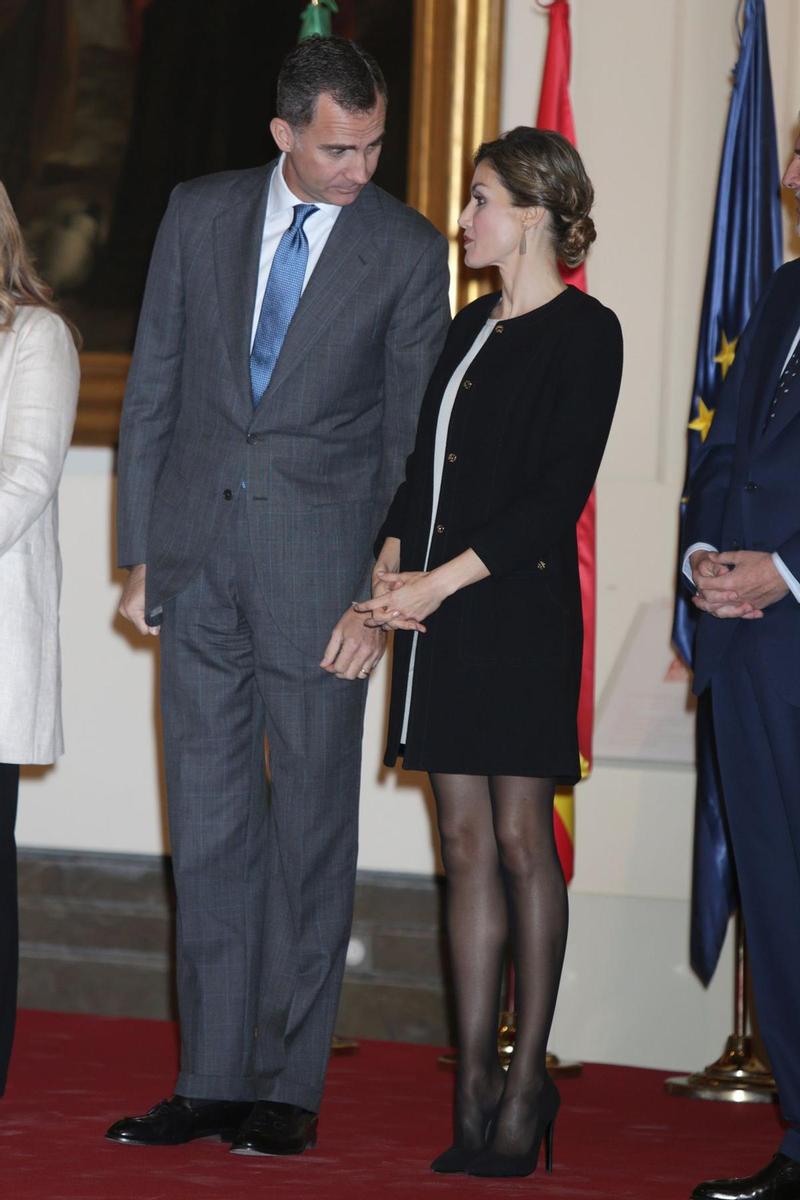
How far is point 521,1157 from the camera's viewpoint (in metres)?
2.94

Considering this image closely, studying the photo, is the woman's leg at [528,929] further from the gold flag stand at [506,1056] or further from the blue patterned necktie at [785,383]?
the gold flag stand at [506,1056]

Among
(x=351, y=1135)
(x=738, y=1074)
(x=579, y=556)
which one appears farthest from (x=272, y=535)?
(x=738, y=1074)

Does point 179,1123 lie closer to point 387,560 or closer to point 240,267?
point 387,560

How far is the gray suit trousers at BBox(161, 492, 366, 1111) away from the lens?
126 inches

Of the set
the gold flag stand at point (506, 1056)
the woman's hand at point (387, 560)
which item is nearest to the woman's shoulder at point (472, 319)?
the woman's hand at point (387, 560)

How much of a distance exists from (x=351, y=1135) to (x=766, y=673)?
1332 mm

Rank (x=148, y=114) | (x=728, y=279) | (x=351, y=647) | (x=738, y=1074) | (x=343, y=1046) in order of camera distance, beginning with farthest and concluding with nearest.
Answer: (x=148, y=114) < (x=343, y=1046) < (x=728, y=279) < (x=738, y=1074) < (x=351, y=647)

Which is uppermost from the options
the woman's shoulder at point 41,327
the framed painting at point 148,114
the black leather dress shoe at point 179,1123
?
the framed painting at point 148,114

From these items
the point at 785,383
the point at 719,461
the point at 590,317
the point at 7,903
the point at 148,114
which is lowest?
the point at 7,903

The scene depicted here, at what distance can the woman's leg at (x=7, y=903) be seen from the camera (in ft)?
11.1

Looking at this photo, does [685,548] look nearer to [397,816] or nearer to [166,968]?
[397,816]

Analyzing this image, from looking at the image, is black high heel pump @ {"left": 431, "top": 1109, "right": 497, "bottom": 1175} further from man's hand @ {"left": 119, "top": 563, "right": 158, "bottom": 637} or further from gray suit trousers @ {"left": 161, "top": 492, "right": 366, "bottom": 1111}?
man's hand @ {"left": 119, "top": 563, "right": 158, "bottom": 637}

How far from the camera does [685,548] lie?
309 cm

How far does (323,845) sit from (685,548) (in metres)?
0.90
